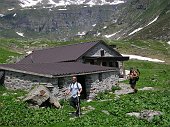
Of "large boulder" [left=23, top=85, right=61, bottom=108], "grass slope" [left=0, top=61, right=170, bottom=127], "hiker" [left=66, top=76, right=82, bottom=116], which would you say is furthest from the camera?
"large boulder" [left=23, top=85, right=61, bottom=108]

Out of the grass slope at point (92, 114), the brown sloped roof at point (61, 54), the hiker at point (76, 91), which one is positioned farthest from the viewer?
the brown sloped roof at point (61, 54)

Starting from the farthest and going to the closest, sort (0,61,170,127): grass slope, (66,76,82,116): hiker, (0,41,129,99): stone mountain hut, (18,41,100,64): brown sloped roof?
(18,41,100,64): brown sloped roof → (0,41,129,99): stone mountain hut → (66,76,82,116): hiker → (0,61,170,127): grass slope

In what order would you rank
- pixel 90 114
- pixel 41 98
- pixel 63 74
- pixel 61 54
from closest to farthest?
pixel 90 114
pixel 41 98
pixel 63 74
pixel 61 54

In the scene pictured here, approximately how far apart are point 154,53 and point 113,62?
58.0m

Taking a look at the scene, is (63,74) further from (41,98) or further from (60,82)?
(41,98)

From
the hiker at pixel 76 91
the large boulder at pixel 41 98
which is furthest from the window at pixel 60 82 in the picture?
the hiker at pixel 76 91

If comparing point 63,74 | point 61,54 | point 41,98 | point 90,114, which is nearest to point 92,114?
point 90,114

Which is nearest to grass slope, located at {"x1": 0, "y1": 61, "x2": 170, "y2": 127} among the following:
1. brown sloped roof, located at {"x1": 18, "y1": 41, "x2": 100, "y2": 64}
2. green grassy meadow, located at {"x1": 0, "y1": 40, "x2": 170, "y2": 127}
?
green grassy meadow, located at {"x1": 0, "y1": 40, "x2": 170, "y2": 127}

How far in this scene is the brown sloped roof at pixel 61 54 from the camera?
185 feet

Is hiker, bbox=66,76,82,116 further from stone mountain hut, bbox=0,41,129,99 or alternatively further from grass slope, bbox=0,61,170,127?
stone mountain hut, bbox=0,41,129,99

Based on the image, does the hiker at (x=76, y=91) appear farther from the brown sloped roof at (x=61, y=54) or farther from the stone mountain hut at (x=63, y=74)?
the brown sloped roof at (x=61, y=54)

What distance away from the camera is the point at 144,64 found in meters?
90.8

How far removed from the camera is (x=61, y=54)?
59188 millimetres

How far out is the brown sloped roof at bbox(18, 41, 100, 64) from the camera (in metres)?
56.4
